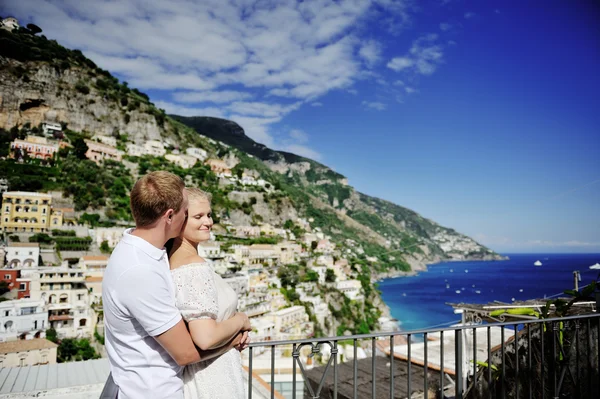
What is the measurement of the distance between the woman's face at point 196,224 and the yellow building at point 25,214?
50.8 m

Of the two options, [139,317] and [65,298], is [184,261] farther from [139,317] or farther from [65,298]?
[65,298]

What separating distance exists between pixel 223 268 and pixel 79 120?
39968mm

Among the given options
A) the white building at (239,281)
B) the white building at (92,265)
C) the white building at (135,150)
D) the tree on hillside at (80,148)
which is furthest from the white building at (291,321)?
the white building at (135,150)

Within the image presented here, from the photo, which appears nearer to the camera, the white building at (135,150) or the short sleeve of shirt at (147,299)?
the short sleeve of shirt at (147,299)

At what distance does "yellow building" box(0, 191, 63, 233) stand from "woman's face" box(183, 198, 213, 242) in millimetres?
50804

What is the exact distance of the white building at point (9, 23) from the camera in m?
61.1

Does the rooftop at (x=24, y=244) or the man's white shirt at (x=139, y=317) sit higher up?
the man's white shirt at (x=139, y=317)

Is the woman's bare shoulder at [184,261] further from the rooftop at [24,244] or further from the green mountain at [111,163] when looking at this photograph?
the rooftop at [24,244]

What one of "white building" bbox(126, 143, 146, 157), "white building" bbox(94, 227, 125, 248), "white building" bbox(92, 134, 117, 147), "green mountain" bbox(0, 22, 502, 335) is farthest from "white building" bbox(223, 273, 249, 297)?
"white building" bbox(92, 134, 117, 147)

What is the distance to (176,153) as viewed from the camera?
70.2 m

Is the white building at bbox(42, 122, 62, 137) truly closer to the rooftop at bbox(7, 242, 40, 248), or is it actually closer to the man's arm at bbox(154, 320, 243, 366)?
the rooftop at bbox(7, 242, 40, 248)

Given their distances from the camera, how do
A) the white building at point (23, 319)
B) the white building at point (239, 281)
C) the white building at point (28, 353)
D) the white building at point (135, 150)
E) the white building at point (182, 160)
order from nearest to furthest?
the white building at point (28, 353)
the white building at point (23, 319)
the white building at point (239, 281)
the white building at point (135, 150)
the white building at point (182, 160)

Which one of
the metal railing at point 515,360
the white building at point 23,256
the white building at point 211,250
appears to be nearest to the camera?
the metal railing at point 515,360

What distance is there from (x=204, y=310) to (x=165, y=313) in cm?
12
